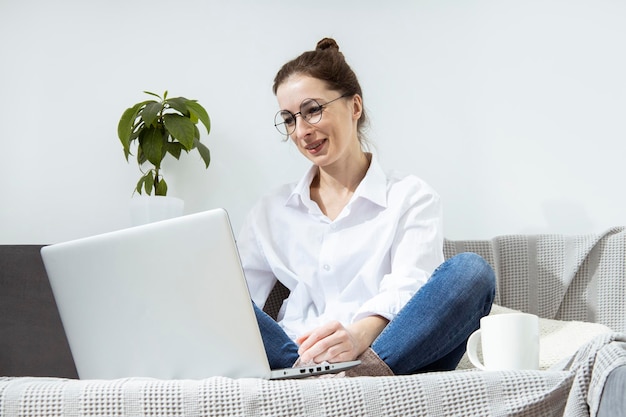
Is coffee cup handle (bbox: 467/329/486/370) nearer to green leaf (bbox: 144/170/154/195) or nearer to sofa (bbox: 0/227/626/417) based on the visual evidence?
sofa (bbox: 0/227/626/417)

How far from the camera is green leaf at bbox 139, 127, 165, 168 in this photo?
2121 mm

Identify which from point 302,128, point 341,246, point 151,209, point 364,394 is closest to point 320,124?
point 302,128

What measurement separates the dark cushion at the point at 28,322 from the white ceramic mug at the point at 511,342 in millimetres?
1097

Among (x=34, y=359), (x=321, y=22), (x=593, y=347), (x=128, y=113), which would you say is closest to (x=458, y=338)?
→ (x=593, y=347)

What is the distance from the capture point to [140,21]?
7.80 feet

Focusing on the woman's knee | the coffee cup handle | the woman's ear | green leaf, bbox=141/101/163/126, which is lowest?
the coffee cup handle

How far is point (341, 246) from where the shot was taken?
1.68m

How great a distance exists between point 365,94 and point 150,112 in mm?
666

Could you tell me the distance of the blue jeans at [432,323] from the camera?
128 centimetres

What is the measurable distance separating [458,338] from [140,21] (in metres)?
1.48

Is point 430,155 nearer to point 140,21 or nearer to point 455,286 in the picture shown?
point 140,21

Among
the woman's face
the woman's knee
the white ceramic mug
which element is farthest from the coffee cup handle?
the woman's face

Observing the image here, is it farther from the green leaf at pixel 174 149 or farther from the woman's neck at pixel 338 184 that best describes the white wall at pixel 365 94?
the woman's neck at pixel 338 184

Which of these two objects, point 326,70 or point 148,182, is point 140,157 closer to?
point 148,182
